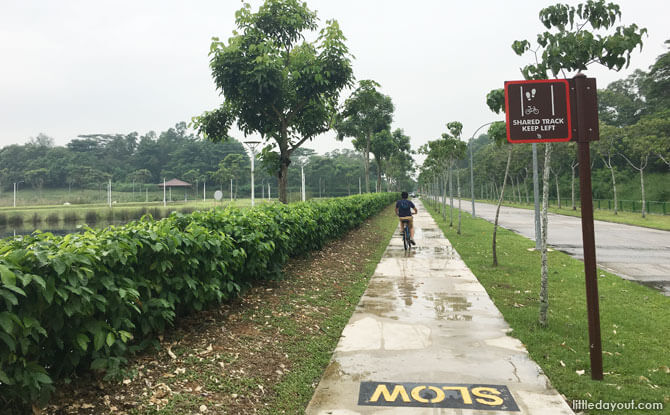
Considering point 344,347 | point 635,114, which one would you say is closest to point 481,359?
point 344,347

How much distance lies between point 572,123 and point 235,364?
394 centimetres

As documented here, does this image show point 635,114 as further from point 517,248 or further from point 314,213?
point 314,213

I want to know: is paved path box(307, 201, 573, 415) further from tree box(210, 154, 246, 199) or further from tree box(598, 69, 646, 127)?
tree box(210, 154, 246, 199)

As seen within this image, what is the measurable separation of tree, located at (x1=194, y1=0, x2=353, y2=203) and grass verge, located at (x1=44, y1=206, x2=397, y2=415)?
666 centimetres

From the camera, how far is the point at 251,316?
5.45 metres

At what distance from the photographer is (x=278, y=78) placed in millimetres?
11422

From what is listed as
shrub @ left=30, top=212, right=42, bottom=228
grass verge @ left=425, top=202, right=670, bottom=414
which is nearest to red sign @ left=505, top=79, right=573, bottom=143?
grass verge @ left=425, top=202, right=670, bottom=414

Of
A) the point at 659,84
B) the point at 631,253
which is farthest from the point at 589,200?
the point at 659,84

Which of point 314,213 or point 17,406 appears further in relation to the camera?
point 314,213

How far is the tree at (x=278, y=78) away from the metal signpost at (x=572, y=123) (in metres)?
7.75

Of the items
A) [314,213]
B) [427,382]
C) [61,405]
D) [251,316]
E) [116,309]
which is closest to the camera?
[61,405]

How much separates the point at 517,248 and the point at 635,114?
58.3 meters
